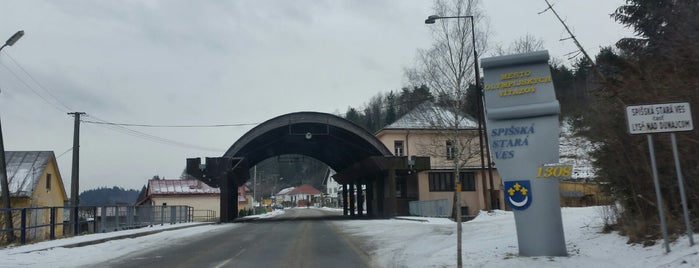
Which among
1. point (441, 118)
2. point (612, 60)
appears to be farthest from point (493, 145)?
point (441, 118)

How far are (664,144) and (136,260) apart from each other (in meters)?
11.8

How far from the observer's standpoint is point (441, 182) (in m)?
47.5

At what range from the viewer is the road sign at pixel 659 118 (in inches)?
306

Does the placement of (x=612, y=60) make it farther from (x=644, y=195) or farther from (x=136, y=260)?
(x=136, y=260)

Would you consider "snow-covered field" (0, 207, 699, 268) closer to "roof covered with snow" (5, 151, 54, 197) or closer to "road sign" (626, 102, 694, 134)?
"road sign" (626, 102, 694, 134)

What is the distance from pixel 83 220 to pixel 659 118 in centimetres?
2262

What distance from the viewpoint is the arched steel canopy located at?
3559 centimetres

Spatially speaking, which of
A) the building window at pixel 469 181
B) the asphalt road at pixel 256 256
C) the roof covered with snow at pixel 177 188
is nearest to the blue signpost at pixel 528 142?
the asphalt road at pixel 256 256

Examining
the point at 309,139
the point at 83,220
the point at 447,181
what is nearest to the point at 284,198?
the point at 447,181

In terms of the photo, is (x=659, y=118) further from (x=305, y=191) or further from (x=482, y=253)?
(x=305, y=191)

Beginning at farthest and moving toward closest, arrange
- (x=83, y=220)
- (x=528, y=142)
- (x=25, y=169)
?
1. (x=25, y=169)
2. (x=83, y=220)
3. (x=528, y=142)

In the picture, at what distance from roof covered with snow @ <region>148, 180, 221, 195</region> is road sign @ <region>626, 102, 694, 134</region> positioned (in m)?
62.5

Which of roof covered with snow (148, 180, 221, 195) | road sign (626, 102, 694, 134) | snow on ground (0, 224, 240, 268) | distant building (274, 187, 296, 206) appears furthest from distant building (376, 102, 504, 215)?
distant building (274, 187, 296, 206)

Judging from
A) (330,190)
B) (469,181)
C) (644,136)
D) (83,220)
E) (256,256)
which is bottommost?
(256,256)
